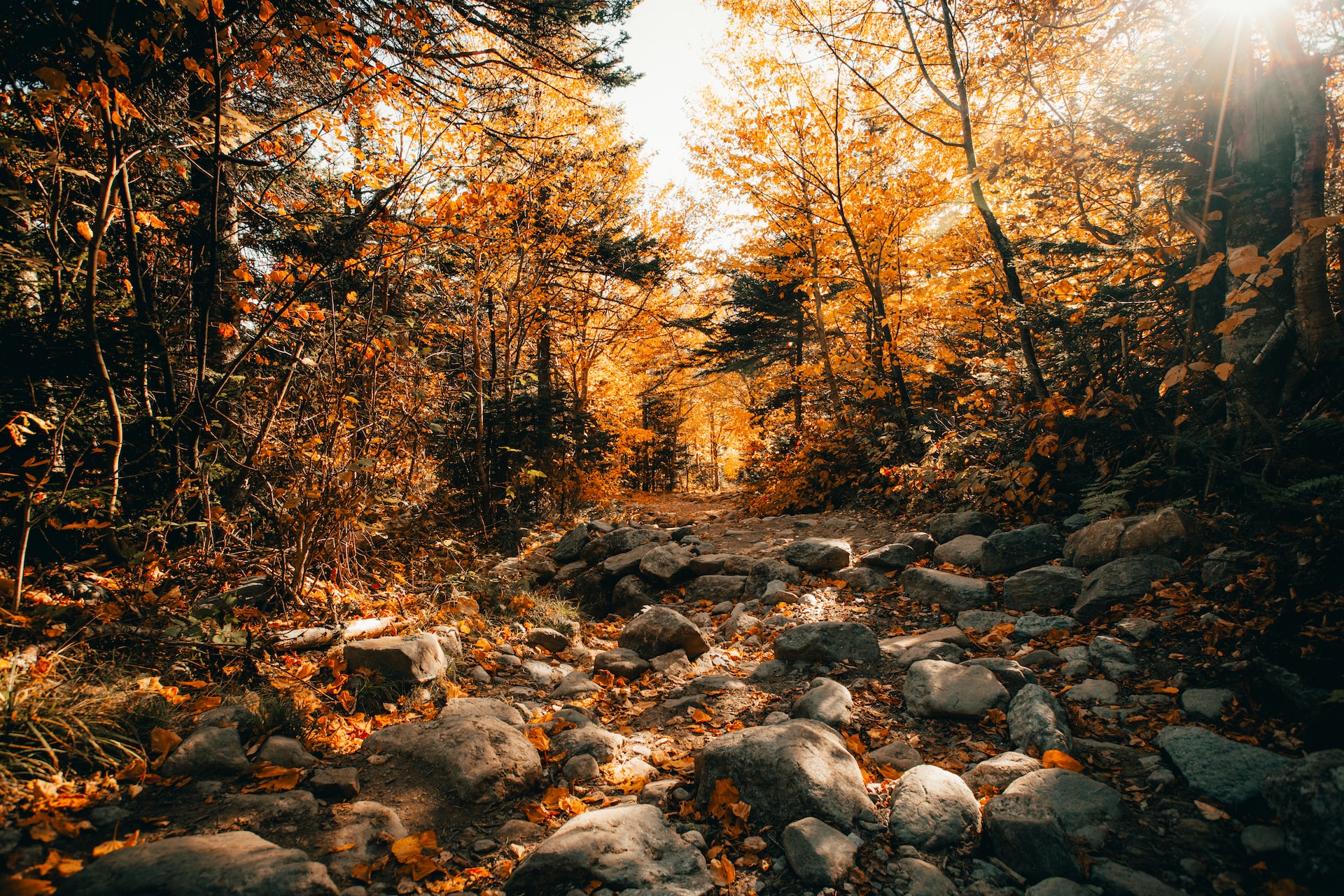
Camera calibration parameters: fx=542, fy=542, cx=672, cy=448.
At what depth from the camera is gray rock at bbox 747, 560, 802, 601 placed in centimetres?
540

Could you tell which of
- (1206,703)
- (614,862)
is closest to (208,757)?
(614,862)

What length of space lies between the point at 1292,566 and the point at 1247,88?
3587 millimetres

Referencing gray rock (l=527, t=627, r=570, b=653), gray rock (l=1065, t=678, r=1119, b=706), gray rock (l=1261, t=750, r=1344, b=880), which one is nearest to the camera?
gray rock (l=1261, t=750, r=1344, b=880)

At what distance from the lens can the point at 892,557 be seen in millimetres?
5340

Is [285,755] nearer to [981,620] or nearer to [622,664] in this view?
[622,664]

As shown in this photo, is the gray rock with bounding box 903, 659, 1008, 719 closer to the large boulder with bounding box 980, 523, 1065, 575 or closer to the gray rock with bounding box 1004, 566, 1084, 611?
the gray rock with bounding box 1004, 566, 1084, 611

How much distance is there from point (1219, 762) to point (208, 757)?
4.04 meters

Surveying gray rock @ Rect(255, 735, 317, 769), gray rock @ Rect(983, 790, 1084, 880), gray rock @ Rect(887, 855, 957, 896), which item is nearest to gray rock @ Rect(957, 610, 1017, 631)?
gray rock @ Rect(983, 790, 1084, 880)

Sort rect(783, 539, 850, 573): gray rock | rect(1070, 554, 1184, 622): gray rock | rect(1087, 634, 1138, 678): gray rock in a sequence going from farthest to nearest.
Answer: rect(783, 539, 850, 573): gray rock, rect(1070, 554, 1184, 622): gray rock, rect(1087, 634, 1138, 678): gray rock

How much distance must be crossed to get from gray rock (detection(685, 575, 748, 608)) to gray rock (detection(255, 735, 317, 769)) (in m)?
3.72

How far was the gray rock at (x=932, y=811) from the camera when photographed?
6.62 ft

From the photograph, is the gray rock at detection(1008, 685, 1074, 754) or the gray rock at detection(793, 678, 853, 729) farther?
the gray rock at detection(793, 678, 853, 729)

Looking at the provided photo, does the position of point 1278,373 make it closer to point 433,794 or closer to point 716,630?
point 716,630

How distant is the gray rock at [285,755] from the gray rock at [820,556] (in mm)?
4409
